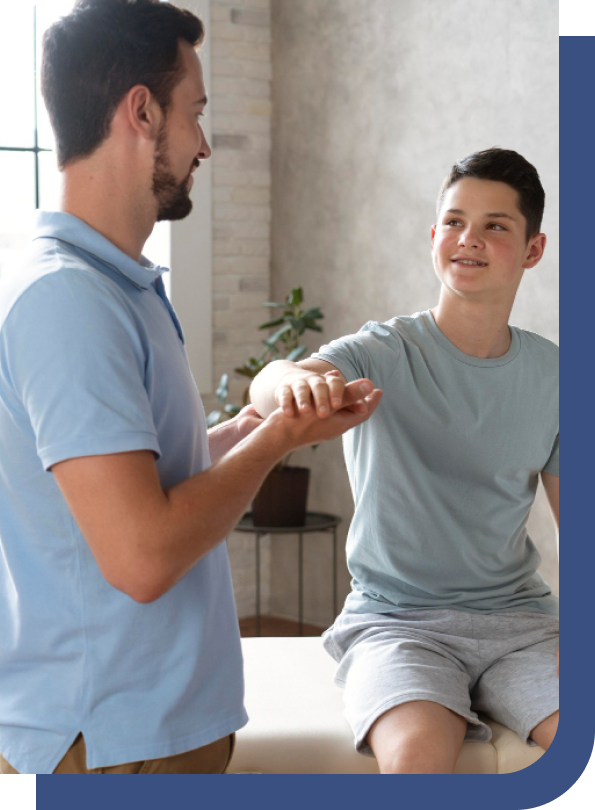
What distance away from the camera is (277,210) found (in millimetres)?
2410

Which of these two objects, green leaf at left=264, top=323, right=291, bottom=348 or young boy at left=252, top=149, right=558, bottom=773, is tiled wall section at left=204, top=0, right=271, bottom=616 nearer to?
green leaf at left=264, top=323, right=291, bottom=348

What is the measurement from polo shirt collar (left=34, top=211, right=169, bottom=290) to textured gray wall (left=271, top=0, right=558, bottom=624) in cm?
31

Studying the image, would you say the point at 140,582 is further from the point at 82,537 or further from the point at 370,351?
the point at 370,351

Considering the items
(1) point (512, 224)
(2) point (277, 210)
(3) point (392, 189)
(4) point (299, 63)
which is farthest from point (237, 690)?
(2) point (277, 210)

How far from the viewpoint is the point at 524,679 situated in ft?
2.77

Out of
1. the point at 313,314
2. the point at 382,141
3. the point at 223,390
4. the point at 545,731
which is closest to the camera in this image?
the point at 545,731

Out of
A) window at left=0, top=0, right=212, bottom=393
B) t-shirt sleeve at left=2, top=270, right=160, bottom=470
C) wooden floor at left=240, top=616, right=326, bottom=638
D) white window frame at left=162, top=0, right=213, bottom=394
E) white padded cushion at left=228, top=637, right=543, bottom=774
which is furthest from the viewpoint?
white window frame at left=162, top=0, right=213, bottom=394

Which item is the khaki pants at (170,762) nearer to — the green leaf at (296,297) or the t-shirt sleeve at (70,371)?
the t-shirt sleeve at (70,371)

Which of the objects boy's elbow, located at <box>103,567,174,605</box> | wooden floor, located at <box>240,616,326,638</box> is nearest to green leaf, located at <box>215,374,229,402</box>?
wooden floor, located at <box>240,616,326,638</box>

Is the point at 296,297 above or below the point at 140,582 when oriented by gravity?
above

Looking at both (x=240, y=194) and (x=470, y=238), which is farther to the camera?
(x=240, y=194)

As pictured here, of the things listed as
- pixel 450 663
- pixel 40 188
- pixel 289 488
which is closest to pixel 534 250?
pixel 450 663

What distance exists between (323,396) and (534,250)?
363 mm

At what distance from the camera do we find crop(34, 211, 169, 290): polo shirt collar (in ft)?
1.94
